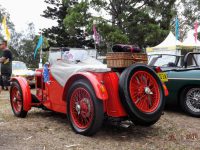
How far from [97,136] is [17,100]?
2412mm

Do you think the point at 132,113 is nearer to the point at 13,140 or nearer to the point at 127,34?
the point at 13,140

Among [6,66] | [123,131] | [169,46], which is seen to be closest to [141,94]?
[123,131]

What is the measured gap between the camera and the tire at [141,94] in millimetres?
4664

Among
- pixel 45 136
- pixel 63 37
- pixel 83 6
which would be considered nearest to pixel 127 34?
pixel 83 6

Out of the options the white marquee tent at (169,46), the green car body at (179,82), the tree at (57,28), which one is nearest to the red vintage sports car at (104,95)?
the green car body at (179,82)

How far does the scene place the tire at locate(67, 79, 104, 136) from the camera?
4711mm

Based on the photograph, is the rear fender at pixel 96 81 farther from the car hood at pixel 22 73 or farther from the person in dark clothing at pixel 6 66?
the car hood at pixel 22 73

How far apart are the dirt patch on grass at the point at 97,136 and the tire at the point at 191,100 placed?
1.34 feet

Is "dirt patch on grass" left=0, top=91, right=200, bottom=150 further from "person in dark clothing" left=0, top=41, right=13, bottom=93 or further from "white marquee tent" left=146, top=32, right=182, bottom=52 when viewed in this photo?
"white marquee tent" left=146, top=32, right=182, bottom=52

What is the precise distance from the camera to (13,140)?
4.83 metres

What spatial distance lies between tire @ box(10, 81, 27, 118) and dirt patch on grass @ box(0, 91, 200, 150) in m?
0.16

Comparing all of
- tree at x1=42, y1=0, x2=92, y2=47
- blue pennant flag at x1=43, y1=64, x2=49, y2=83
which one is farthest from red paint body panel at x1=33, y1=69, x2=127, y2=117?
tree at x1=42, y1=0, x2=92, y2=47

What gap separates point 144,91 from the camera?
5.00 metres

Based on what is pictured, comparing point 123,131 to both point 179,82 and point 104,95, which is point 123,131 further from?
point 179,82
